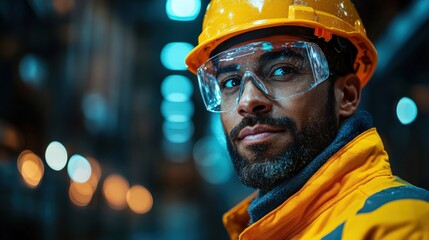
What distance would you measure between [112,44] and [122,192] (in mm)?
5141

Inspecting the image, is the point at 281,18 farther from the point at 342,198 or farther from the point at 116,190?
the point at 116,190

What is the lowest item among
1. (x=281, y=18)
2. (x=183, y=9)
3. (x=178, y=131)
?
(x=178, y=131)

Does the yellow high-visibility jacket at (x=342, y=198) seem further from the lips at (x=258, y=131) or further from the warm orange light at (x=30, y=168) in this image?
the warm orange light at (x=30, y=168)

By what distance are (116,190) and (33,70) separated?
8.73 metres

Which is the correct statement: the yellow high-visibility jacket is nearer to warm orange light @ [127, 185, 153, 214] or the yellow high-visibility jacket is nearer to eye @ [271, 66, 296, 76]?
eye @ [271, 66, 296, 76]

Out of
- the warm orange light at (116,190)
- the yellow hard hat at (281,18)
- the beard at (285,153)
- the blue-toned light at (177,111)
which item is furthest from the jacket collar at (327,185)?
the blue-toned light at (177,111)

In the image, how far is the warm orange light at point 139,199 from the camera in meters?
20.3

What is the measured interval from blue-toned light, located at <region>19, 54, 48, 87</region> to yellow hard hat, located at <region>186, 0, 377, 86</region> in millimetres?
5653

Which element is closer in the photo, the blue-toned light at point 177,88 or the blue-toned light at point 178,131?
the blue-toned light at point 177,88

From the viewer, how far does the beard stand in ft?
6.38

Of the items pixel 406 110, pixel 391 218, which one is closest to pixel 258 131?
pixel 391 218

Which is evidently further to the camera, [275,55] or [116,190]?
[116,190]

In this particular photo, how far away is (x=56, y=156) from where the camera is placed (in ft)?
30.9

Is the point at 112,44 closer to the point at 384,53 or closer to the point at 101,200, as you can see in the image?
the point at 101,200
